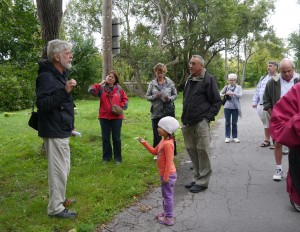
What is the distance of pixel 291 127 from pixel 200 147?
9.19 ft

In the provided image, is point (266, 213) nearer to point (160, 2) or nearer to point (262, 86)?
point (262, 86)

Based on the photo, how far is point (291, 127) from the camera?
2613mm

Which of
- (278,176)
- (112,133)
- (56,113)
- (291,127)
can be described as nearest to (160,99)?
(112,133)

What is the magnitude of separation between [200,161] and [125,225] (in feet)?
5.84

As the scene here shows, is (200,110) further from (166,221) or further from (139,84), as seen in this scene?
(139,84)

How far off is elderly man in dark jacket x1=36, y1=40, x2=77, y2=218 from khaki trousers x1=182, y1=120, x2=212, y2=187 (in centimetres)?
202

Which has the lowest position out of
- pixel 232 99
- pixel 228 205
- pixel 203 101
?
pixel 228 205

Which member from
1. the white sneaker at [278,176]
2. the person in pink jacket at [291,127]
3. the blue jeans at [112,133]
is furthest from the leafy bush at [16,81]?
the white sneaker at [278,176]

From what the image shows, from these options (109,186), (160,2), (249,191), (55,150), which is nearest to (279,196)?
(249,191)

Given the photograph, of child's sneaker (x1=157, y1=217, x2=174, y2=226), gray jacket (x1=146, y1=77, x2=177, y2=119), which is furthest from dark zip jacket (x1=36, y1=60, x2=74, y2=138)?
gray jacket (x1=146, y1=77, x2=177, y2=119)

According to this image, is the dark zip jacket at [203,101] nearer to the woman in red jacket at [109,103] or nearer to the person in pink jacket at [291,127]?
the woman in red jacket at [109,103]

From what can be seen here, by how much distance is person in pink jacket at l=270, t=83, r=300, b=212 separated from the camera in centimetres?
262

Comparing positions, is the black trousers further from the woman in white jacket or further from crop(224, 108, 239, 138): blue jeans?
crop(224, 108, 239, 138): blue jeans

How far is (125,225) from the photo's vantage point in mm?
4191
